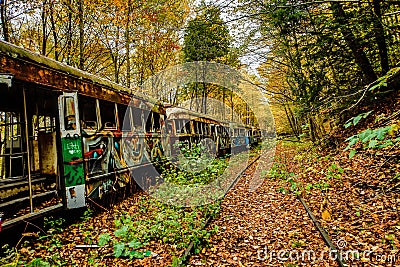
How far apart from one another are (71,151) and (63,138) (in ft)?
1.01

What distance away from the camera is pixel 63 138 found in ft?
19.0

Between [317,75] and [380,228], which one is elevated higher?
[317,75]

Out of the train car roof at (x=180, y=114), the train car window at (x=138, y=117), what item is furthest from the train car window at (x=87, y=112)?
the train car roof at (x=180, y=114)

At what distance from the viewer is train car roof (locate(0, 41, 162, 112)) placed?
442cm

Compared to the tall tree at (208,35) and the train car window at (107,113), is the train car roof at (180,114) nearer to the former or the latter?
the tall tree at (208,35)

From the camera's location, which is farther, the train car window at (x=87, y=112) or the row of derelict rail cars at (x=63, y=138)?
the train car window at (x=87, y=112)

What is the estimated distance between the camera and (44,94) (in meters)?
6.74

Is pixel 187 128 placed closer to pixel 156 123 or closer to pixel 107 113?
pixel 156 123

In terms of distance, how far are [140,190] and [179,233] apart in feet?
16.0

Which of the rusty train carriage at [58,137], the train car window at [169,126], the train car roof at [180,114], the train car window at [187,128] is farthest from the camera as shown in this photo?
the train car window at [187,128]

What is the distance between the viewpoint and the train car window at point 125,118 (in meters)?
8.87

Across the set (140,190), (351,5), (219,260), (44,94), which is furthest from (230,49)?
(219,260)

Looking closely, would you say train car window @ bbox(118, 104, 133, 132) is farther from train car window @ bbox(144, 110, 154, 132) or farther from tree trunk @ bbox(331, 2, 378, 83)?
tree trunk @ bbox(331, 2, 378, 83)

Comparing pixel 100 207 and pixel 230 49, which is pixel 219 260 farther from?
pixel 230 49
